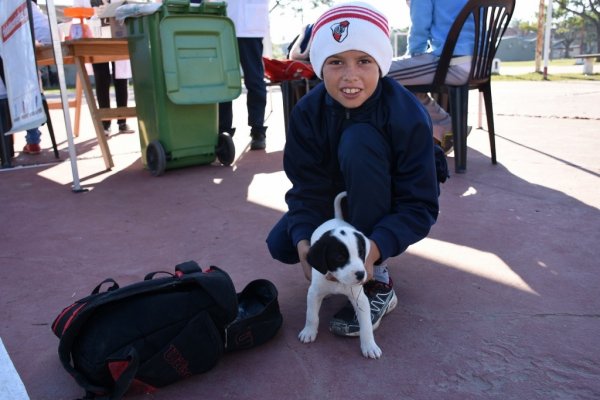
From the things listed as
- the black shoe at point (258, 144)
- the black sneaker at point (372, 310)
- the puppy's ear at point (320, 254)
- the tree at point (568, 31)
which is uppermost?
the tree at point (568, 31)

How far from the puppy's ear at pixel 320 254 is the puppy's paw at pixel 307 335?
26cm

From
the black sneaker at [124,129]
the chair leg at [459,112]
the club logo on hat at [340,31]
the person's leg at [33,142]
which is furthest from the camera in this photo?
the black sneaker at [124,129]

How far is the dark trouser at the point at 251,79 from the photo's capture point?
16.0ft

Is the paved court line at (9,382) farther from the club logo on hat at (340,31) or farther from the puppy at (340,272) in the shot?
the club logo on hat at (340,31)

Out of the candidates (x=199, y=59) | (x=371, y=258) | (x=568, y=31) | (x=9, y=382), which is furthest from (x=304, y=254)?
(x=568, y=31)

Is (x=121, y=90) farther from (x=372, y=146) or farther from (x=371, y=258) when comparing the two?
(x=371, y=258)

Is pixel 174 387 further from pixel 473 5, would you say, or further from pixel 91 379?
pixel 473 5

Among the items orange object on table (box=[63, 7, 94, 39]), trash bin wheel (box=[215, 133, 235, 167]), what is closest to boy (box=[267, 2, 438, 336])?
trash bin wheel (box=[215, 133, 235, 167])

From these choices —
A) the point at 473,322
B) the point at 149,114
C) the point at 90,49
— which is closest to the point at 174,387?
the point at 473,322

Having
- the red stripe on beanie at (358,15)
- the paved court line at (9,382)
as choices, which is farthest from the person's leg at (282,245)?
the paved court line at (9,382)

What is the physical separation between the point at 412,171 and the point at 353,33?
482 mm

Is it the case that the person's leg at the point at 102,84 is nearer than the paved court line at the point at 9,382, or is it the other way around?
the paved court line at the point at 9,382

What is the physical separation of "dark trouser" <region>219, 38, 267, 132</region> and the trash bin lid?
28.0 inches

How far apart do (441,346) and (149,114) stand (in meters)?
3.08
